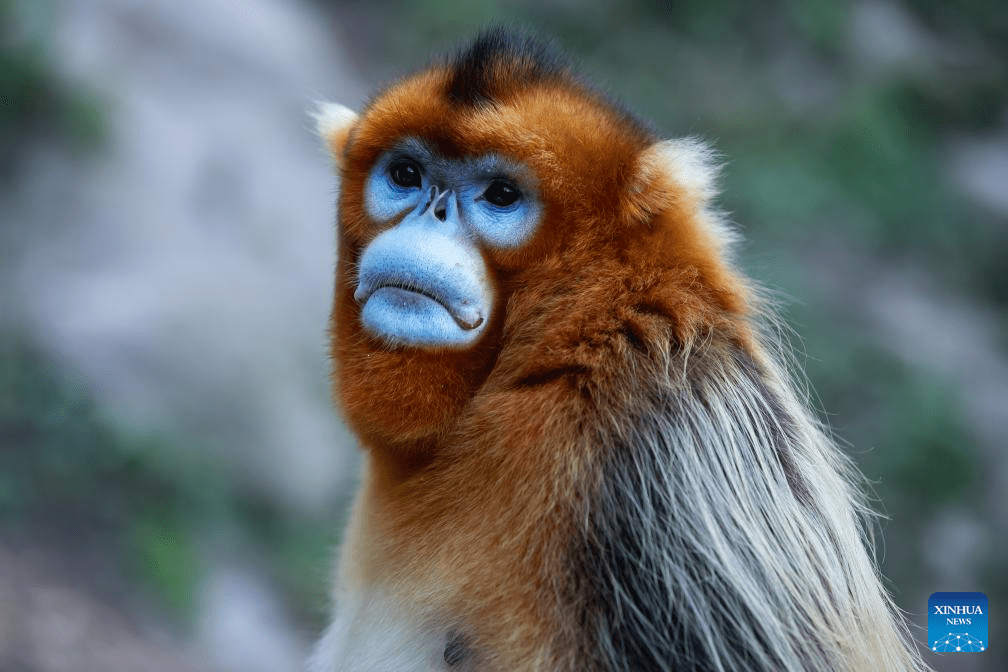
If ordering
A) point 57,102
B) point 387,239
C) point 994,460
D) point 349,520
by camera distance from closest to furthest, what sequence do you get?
point 387,239 → point 349,520 → point 57,102 → point 994,460

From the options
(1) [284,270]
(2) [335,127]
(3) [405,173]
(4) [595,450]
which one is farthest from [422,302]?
(1) [284,270]

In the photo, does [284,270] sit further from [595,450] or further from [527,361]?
[595,450]

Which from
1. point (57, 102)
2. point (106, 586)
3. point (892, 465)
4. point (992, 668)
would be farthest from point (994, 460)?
point (57, 102)

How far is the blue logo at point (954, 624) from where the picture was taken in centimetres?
344

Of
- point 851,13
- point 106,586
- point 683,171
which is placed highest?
point 851,13

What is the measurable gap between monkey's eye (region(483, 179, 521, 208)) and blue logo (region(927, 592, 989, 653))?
2180 mm

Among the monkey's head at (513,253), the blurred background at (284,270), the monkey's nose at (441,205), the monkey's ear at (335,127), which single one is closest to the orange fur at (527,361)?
the monkey's head at (513,253)

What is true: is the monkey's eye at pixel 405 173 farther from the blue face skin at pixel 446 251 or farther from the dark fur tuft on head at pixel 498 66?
the dark fur tuft on head at pixel 498 66

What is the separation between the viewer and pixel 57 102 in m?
6.07

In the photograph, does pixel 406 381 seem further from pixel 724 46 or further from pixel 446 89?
pixel 724 46

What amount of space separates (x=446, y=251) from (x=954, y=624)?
8.18 feet

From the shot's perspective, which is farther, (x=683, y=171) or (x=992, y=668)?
(x=992, y=668)

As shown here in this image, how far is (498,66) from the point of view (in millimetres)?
2500

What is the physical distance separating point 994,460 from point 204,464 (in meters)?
5.10
